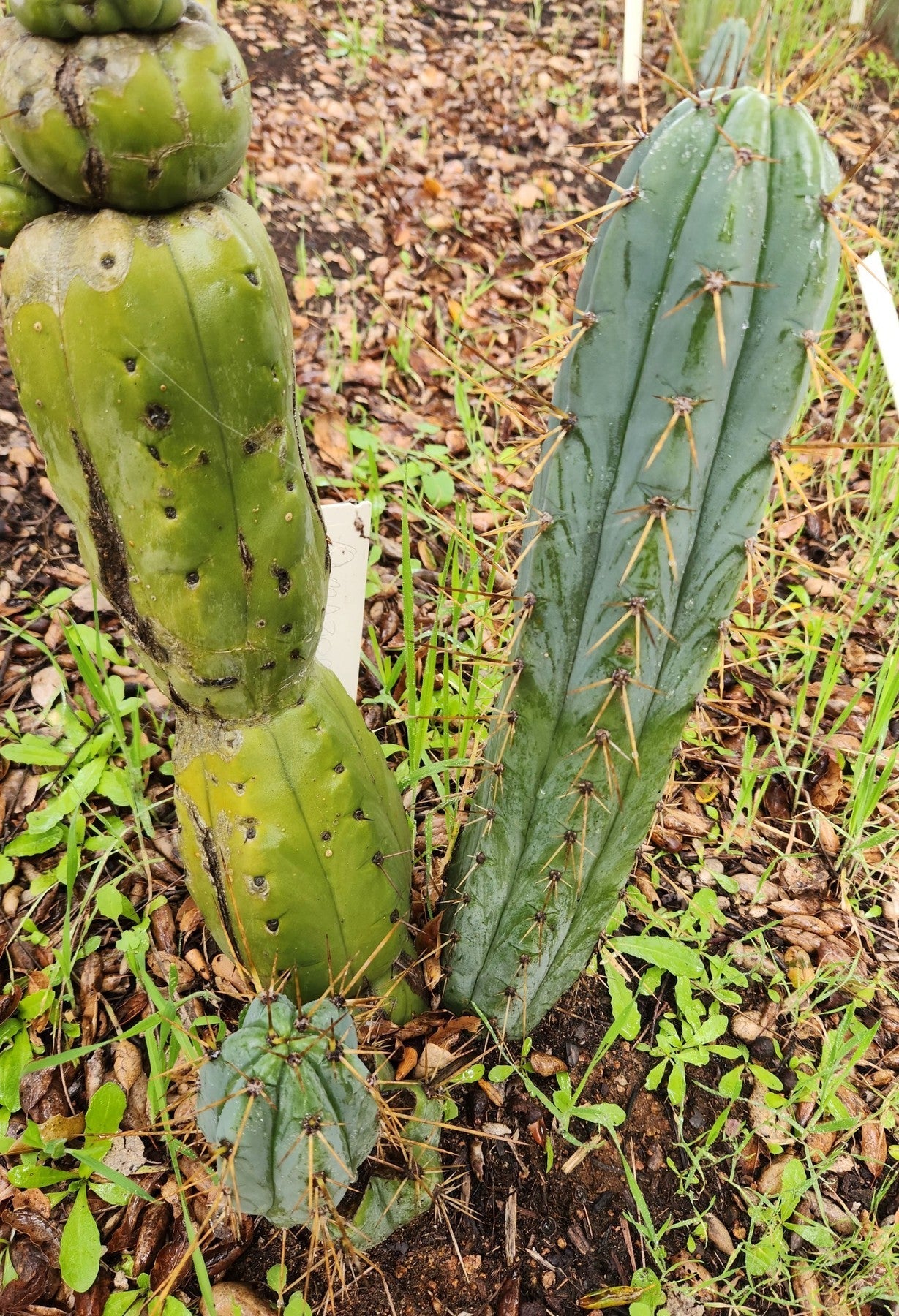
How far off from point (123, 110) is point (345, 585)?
778 millimetres

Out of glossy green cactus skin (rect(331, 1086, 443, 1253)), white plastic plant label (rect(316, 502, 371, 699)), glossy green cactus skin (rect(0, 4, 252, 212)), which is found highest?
glossy green cactus skin (rect(0, 4, 252, 212))

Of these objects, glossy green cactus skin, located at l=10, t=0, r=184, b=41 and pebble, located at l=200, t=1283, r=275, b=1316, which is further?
pebble, located at l=200, t=1283, r=275, b=1316

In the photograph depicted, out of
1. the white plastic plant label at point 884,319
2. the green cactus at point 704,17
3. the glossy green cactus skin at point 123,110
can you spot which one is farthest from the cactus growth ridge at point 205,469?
the green cactus at point 704,17

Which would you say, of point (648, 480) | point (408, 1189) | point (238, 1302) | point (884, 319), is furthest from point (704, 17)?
point (238, 1302)

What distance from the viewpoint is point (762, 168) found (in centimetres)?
76

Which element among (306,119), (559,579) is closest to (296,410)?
(559,579)

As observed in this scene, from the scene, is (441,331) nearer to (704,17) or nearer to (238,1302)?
(704,17)

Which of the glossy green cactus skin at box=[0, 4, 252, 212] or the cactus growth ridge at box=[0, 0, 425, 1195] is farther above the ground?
the glossy green cactus skin at box=[0, 4, 252, 212]

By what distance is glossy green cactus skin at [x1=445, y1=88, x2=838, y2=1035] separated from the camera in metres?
0.76

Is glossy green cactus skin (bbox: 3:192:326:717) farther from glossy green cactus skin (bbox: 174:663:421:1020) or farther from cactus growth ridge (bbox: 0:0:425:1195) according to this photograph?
glossy green cactus skin (bbox: 174:663:421:1020)

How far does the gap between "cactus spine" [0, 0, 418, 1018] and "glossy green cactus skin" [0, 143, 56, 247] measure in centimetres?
1

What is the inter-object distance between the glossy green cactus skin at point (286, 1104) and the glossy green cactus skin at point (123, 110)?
78 centimetres

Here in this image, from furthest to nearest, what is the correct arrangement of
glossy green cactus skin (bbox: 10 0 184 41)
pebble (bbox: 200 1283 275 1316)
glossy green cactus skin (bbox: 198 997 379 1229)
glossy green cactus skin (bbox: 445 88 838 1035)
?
pebble (bbox: 200 1283 275 1316) → glossy green cactus skin (bbox: 198 997 379 1229) → glossy green cactus skin (bbox: 445 88 838 1035) → glossy green cactus skin (bbox: 10 0 184 41)

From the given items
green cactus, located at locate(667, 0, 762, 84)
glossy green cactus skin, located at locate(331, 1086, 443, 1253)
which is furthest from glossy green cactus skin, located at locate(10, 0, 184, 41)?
green cactus, located at locate(667, 0, 762, 84)
